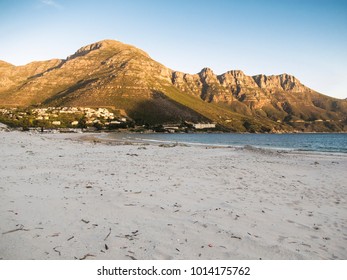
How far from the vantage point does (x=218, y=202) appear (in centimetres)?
802

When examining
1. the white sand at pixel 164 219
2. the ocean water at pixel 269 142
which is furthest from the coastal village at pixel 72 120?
the white sand at pixel 164 219

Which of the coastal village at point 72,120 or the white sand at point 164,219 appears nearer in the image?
the white sand at point 164,219

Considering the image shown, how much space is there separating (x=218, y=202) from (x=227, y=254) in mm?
3366

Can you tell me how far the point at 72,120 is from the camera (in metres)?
123

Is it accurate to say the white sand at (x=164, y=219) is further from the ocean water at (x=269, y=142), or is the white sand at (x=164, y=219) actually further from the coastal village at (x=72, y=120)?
the coastal village at (x=72, y=120)

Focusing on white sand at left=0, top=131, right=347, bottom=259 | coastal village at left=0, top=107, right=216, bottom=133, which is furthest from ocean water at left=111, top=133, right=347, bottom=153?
white sand at left=0, top=131, right=347, bottom=259

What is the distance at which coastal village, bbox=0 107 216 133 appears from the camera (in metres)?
106

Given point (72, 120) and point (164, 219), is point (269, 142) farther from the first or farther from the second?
point (72, 120)

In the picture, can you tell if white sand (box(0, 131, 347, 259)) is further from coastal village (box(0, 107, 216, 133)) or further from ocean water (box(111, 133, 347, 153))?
coastal village (box(0, 107, 216, 133))

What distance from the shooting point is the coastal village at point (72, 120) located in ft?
347

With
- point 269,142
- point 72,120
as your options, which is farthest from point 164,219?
point 72,120

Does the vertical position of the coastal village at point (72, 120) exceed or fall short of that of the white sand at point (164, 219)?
it exceeds it

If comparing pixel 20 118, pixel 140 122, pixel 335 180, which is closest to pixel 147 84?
pixel 140 122
